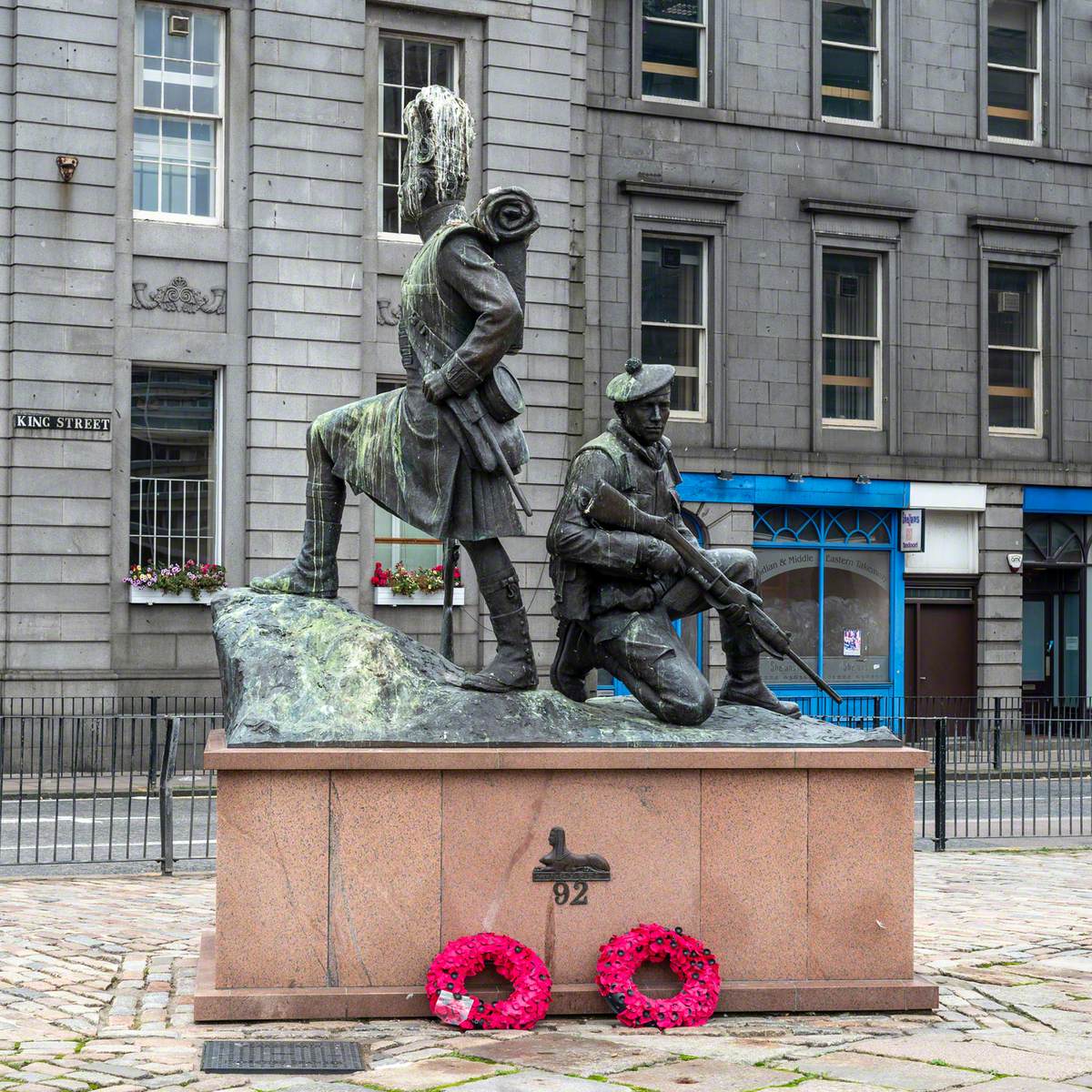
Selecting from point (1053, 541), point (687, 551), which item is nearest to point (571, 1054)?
point (687, 551)

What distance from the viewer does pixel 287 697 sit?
8945 millimetres

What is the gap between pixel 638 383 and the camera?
9.49 metres

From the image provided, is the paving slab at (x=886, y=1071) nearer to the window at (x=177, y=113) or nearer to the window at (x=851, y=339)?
the window at (x=177, y=113)

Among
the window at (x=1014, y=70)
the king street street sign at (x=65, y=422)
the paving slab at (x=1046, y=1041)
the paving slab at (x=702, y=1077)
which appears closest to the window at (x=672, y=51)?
the window at (x=1014, y=70)

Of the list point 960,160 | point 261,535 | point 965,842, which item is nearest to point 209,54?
point 261,535

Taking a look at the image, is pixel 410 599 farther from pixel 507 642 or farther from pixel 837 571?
pixel 507 642

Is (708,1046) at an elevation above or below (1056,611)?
below

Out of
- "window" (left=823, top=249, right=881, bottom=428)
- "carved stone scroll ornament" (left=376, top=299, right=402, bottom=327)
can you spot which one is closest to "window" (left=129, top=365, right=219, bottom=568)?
"carved stone scroll ornament" (left=376, top=299, right=402, bottom=327)

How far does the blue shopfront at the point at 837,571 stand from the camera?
2772cm

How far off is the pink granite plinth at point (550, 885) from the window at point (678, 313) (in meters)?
18.4

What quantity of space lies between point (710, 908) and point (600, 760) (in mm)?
905

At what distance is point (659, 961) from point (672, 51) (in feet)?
69.2

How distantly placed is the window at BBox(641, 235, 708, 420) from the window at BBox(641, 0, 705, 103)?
2.24m

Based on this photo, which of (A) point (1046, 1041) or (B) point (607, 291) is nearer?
(A) point (1046, 1041)
